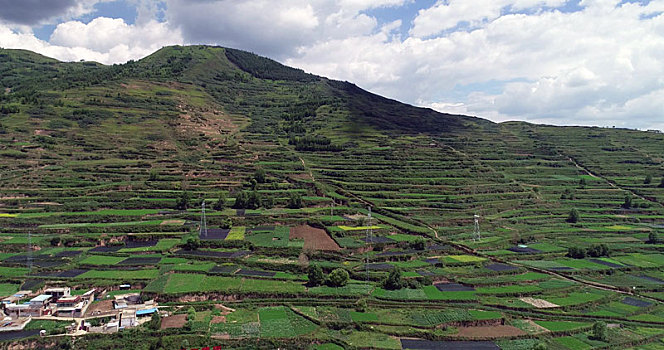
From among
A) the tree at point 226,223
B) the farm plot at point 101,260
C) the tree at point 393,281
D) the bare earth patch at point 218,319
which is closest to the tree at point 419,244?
the tree at point 393,281

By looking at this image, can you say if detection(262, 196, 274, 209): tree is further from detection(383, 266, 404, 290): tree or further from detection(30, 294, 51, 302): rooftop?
detection(30, 294, 51, 302): rooftop

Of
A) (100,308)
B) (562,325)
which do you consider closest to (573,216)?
(562,325)

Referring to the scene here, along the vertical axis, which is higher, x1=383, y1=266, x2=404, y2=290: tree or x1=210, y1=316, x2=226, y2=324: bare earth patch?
x1=383, y1=266, x2=404, y2=290: tree

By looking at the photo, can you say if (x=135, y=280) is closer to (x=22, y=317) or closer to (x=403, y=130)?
(x=22, y=317)

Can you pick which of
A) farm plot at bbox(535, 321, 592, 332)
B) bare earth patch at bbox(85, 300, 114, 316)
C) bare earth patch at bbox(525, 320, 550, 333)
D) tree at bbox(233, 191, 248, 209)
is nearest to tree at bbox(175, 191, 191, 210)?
tree at bbox(233, 191, 248, 209)

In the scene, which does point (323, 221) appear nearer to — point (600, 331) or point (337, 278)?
point (337, 278)
